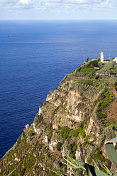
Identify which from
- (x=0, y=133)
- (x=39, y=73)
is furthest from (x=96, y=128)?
(x=39, y=73)

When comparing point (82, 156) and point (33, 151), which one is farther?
point (33, 151)

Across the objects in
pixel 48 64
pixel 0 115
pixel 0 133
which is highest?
pixel 48 64

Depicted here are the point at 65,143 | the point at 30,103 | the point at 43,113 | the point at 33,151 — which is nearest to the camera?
the point at 65,143

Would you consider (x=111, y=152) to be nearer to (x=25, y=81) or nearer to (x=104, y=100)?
(x=104, y=100)

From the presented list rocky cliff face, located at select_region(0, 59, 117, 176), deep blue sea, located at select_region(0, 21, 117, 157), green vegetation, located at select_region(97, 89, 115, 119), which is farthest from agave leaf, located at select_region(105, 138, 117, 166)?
deep blue sea, located at select_region(0, 21, 117, 157)

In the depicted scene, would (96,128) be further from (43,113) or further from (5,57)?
(5,57)

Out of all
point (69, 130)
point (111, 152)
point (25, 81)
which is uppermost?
point (25, 81)

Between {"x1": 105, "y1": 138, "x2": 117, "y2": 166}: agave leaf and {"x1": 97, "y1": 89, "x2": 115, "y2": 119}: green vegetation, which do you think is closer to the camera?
{"x1": 105, "y1": 138, "x2": 117, "y2": 166}: agave leaf

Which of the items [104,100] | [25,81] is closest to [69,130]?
[104,100]

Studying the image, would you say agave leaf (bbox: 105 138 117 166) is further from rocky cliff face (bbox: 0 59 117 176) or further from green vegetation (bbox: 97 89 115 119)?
green vegetation (bbox: 97 89 115 119)
